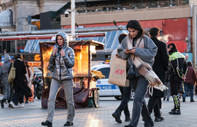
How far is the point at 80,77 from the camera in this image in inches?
669

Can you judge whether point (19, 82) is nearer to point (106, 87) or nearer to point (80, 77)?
point (80, 77)

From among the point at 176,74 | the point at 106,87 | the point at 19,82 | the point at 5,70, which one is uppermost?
the point at 176,74

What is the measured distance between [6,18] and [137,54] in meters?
70.1

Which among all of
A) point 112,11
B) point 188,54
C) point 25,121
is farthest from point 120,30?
point 25,121

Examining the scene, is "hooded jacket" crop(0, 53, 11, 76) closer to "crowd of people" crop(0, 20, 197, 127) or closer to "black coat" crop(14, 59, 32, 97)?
"black coat" crop(14, 59, 32, 97)

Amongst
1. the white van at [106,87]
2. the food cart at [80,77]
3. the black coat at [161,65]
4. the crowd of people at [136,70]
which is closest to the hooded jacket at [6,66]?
the food cart at [80,77]

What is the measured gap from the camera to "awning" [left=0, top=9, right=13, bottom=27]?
76613 millimetres

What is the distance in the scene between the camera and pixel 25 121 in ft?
38.1

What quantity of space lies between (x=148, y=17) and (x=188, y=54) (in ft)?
24.2

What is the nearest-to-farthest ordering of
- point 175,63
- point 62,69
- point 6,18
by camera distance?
point 62,69, point 175,63, point 6,18

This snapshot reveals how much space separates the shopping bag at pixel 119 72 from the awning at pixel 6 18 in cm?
6911

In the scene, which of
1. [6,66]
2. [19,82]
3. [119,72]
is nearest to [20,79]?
[19,82]

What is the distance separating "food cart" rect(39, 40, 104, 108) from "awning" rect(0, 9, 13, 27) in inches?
2396

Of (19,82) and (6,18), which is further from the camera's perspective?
(6,18)
